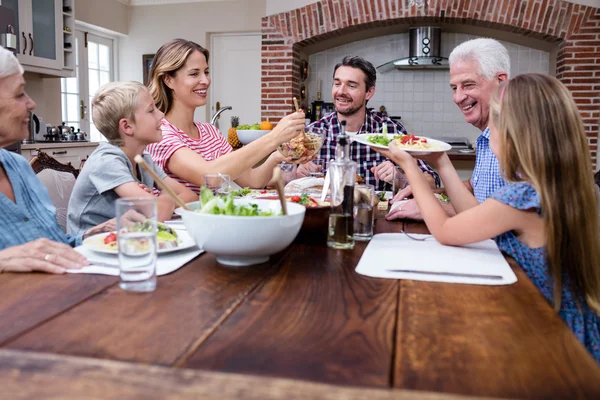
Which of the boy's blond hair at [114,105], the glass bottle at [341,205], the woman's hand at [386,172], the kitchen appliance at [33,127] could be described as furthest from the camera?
the kitchen appliance at [33,127]

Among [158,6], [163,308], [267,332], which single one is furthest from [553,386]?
[158,6]

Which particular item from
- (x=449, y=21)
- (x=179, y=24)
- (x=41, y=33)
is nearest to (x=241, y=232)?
(x=41, y=33)

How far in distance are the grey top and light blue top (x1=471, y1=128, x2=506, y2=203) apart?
1210 mm

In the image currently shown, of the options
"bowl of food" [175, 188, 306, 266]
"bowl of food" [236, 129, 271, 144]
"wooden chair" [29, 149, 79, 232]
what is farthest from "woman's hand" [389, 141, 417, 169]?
"bowl of food" [236, 129, 271, 144]

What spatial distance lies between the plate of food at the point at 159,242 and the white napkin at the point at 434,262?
402 millimetres

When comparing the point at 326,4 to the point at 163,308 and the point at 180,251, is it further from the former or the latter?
the point at 163,308

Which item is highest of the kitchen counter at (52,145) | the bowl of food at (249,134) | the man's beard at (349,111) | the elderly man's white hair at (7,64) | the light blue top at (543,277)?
the man's beard at (349,111)

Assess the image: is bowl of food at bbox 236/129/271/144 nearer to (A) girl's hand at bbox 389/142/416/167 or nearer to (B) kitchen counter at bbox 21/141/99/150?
(A) girl's hand at bbox 389/142/416/167

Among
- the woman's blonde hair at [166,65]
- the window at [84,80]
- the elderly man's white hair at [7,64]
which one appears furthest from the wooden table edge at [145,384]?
the window at [84,80]

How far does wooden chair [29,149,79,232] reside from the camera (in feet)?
6.29

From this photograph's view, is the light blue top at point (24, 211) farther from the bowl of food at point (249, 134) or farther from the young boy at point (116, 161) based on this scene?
the bowl of food at point (249, 134)

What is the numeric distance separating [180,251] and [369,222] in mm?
492

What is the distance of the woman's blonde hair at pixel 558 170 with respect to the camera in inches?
46.2

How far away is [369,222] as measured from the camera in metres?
1.45
